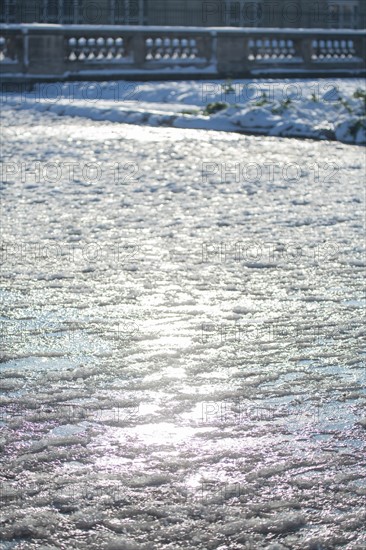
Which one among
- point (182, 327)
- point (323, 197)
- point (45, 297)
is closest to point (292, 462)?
point (182, 327)

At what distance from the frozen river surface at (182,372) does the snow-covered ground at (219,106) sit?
582 centimetres

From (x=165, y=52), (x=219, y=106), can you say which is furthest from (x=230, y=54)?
(x=219, y=106)

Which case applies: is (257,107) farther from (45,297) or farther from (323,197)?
(45,297)

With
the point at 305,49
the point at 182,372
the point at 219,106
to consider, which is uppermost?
the point at 182,372

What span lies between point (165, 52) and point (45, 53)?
389 cm

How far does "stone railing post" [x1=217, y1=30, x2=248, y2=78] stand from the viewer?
2469 centimetres

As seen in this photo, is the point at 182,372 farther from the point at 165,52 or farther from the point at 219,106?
the point at 165,52

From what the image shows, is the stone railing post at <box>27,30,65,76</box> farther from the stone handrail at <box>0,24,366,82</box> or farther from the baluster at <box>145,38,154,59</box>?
the baluster at <box>145,38,154,59</box>

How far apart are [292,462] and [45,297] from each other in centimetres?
228

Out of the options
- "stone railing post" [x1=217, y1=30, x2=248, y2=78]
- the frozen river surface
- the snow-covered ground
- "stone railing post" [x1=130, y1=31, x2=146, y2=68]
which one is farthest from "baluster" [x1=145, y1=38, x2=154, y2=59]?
the frozen river surface

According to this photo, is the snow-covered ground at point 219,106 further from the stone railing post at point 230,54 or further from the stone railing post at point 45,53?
the stone railing post at point 230,54

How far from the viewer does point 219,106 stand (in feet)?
52.4

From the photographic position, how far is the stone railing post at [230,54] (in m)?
24.7

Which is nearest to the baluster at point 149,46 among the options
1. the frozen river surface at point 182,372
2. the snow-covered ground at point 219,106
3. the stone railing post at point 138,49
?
the stone railing post at point 138,49
